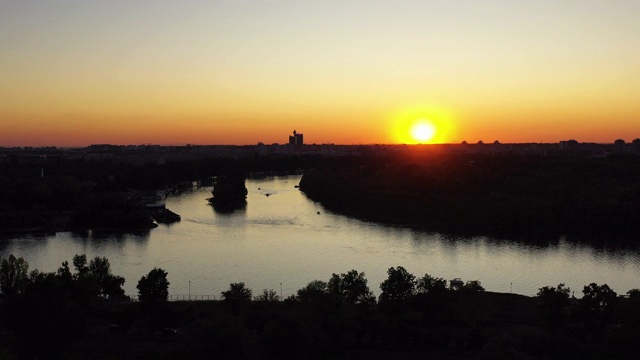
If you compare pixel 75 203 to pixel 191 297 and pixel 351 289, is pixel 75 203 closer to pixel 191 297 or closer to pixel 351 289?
pixel 191 297

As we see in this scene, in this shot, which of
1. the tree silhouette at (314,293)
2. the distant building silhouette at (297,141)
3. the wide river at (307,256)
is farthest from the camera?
the distant building silhouette at (297,141)

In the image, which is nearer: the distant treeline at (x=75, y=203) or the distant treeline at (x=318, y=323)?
the distant treeline at (x=318, y=323)

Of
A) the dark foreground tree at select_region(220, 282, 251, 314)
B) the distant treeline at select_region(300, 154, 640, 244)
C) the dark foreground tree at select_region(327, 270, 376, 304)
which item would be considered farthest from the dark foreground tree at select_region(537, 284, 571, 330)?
the distant treeline at select_region(300, 154, 640, 244)

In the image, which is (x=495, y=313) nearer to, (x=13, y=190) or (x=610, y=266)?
(x=610, y=266)

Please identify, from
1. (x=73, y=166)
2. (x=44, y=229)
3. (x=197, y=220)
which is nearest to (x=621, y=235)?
(x=197, y=220)

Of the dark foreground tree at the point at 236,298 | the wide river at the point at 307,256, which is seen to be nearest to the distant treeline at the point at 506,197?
the wide river at the point at 307,256

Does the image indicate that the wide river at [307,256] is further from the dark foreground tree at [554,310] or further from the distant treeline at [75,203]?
the dark foreground tree at [554,310]

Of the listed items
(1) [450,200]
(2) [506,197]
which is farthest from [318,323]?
(2) [506,197]

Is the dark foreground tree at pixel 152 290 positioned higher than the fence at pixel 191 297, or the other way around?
the dark foreground tree at pixel 152 290
